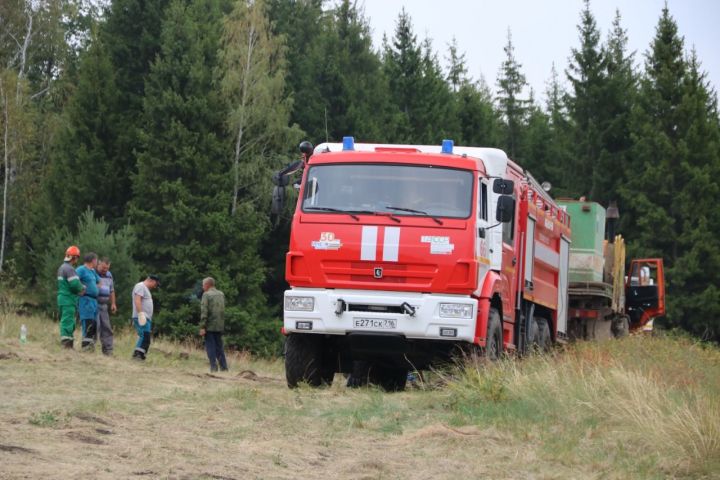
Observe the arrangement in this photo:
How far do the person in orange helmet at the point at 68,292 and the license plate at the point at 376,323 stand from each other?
21.2ft

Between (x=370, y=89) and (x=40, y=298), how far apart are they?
59.0 ft

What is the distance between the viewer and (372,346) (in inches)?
560

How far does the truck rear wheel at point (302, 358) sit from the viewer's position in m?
14.8

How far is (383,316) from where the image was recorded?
13.9 metres

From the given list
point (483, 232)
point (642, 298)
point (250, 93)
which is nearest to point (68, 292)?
point (483, 232)

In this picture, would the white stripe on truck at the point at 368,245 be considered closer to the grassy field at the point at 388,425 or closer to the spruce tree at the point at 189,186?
the grassy field at the point at 388,425

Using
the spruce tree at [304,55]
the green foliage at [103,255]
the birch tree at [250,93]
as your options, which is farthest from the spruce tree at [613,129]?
the green foliage at [103,255]

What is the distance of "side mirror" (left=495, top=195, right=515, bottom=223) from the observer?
47.3 feet

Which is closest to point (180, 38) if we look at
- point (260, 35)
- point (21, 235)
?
point (260, 35)

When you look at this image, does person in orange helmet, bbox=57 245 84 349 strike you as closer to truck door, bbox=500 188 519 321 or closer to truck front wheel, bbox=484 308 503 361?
truck door, bbox=500 188 519 321

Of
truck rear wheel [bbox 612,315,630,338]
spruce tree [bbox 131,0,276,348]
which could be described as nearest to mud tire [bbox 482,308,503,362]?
truck rear wheel [bbox 612,315,630,338]

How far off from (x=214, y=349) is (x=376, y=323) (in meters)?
6.62

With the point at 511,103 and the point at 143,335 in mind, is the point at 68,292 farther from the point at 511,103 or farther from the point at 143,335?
the point at 511,103

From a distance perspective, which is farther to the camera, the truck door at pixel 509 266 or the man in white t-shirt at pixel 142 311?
the man in white t-shirt at pixel 142 311
